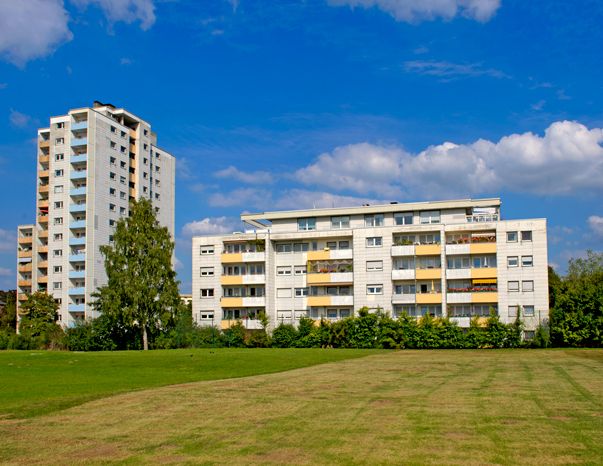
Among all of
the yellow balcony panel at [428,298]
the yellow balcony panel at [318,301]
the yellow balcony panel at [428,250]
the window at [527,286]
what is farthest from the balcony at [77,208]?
the window at [527,286]

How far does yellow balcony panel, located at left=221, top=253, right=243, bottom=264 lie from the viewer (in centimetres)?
8700

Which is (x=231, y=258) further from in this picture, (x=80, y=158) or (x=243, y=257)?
(x=80, y=158)

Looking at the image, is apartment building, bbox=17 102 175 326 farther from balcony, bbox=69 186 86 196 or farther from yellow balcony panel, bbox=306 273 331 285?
yellow balcony panel, bbox=306 273 331 285

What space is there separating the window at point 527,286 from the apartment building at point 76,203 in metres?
68.9

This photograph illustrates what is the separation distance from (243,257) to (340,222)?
14.6 metres

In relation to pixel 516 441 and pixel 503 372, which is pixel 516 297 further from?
pixel 516 441

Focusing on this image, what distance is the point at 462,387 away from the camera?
25.4m

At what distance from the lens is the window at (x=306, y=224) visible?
9204 centimetres

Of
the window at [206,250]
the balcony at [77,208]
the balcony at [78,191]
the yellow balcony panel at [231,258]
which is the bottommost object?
the yellow balcony panel at [231,258]

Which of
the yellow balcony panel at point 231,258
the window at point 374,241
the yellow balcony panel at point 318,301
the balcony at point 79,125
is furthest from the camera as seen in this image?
the balcony at point 79,125

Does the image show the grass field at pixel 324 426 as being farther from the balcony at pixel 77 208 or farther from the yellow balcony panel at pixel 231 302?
the balcony at pixel 77 208

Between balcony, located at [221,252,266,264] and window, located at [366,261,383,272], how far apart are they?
45.5 feet

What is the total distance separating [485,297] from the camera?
77250mm

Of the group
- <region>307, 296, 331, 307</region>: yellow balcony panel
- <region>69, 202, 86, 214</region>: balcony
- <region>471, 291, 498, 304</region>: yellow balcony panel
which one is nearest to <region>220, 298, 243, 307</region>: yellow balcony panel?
<region>307, 296, 331, 307</region>: yellow balcony panel
